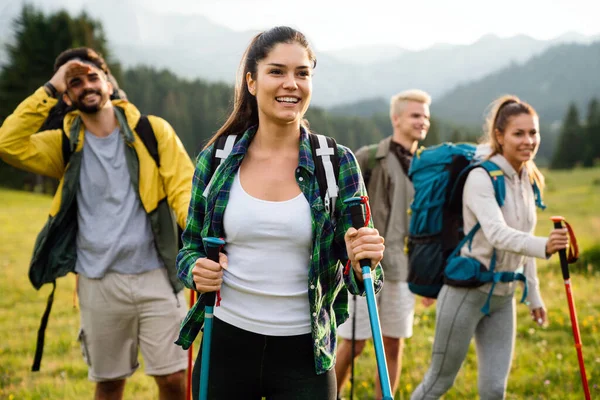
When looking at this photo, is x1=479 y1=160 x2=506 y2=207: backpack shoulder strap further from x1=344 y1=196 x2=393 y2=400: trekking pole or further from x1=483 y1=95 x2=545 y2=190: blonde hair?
x1=344 y1=196 x2=393 y2=400: trekking pole

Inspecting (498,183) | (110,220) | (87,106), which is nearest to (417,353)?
(498,183)

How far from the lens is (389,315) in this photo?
→ 19.6ft

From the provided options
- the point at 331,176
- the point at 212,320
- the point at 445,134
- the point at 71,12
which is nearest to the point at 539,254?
the point at 331,176

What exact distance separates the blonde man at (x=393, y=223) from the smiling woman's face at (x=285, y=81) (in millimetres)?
3278

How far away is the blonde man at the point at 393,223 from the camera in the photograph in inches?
234

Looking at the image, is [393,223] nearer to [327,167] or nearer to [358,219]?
[327,167]

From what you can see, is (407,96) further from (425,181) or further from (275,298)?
(275,298)

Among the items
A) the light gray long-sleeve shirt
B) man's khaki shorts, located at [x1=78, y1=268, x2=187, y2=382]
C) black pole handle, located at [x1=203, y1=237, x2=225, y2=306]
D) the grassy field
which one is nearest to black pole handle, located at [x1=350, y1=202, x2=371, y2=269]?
black pole handle, located at [x1=203, y1=237, x2=225, y2=306]

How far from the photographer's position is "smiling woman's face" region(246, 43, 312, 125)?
2.90 m

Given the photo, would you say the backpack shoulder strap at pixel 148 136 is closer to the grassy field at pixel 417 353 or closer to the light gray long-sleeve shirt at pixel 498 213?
the light gray long-sleeve shirt at pixel 498 213

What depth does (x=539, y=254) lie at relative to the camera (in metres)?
3.94

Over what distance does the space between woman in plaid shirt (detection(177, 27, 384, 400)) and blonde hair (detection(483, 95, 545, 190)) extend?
85.7 inches

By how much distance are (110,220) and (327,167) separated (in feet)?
7.39

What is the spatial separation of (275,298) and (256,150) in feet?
2.55
